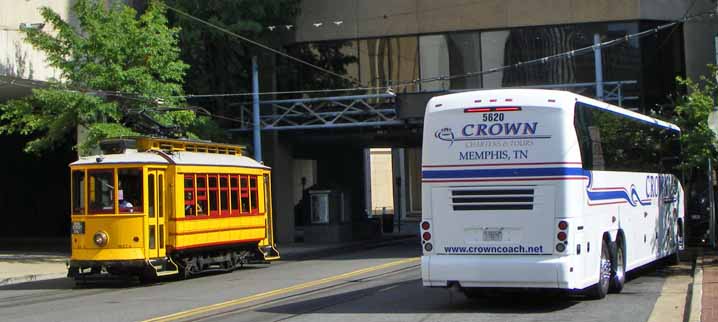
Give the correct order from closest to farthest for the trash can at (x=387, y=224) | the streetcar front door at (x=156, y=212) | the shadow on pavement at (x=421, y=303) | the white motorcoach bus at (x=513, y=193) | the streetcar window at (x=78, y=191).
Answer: the white motorcoach bus at (x=513, y=193) < the shadow on pavement at (x=421, y=303) < the streetcar front door at (x=156, y=212) < the streetcar window at (x=78, y=191) < the trash can at (x=387, y=224)

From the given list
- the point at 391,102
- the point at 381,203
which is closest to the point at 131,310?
Result: the point at 391,102

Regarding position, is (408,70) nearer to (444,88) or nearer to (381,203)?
(444,88)

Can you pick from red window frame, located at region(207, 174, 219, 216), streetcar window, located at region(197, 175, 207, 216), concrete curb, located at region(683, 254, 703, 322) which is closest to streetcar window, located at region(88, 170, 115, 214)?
streetcar window, located at region(197, 175, 207, 216)

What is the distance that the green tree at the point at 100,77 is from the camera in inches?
1152

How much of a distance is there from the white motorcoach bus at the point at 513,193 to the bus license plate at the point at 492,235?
0.02 meters

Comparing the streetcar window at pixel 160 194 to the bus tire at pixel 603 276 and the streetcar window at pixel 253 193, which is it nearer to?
the streetcar window at pixel 253 193

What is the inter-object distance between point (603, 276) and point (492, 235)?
239 centimetres

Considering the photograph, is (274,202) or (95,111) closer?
(95,111)

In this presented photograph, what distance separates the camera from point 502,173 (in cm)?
1445

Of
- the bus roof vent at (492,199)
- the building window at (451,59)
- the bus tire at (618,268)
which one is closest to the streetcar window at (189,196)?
the bus roof vent at (492,199)

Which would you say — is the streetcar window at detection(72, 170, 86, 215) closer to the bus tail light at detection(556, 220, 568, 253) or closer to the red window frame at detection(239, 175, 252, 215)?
the red window frame at detection(239, 175, 252, 215)

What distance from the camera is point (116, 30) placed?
1182 inches

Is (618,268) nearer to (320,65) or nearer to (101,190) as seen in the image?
(101,190)

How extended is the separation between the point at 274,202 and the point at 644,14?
1683 cm
